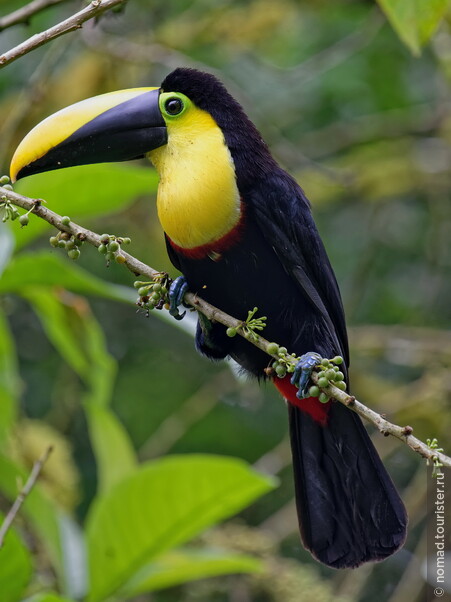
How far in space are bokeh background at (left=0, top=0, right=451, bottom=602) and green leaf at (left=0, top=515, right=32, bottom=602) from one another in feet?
3.27

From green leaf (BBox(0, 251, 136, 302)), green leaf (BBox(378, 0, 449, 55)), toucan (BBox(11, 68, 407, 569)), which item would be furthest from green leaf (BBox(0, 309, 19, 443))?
green leaf (BBox(378, 0, 449, 55))

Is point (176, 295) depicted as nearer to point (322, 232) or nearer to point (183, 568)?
point (183, 568)

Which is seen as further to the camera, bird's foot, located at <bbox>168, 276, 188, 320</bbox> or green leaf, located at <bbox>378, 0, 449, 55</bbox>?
bird's foot, located at <bbox>168, 276, 188, 320</bbox>

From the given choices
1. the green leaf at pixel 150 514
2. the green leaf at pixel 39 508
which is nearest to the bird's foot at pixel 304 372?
the green leaf at pixel 150 514

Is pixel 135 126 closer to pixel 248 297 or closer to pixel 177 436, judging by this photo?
pixel 248 297

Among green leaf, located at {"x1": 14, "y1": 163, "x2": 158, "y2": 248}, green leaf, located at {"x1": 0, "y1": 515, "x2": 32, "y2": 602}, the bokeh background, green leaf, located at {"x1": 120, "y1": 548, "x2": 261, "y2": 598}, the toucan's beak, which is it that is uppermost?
the bokeh background

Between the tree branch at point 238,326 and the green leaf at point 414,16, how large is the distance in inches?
31.9

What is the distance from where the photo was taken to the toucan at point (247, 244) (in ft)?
8.19

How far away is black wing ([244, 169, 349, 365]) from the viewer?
259 cm

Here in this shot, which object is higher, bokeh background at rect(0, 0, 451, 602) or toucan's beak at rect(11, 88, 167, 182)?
bokeh background at rect(0, 0, 451, 602)

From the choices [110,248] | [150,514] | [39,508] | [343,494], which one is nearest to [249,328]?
[110,248]

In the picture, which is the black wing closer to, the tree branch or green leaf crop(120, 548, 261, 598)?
the tree branch

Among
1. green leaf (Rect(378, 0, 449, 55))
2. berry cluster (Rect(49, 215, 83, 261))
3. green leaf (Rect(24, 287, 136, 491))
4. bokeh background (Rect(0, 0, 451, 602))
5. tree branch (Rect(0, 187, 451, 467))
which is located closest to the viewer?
tree branch (Rect(0, 187, 451, 467))

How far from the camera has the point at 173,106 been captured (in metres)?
2.62
